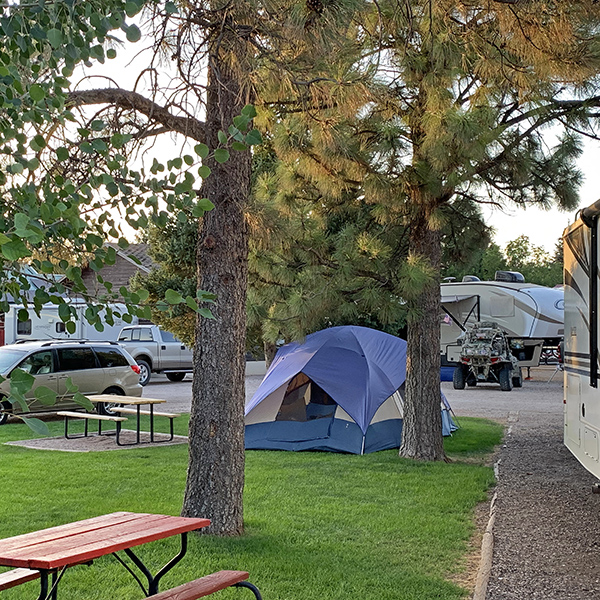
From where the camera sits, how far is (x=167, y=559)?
595 centimetres

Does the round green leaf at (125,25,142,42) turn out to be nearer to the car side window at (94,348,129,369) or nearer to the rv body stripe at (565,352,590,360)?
the rv body stripe at (565,352,590,360)

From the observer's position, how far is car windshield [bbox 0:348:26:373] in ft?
48.4

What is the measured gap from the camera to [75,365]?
52.5ft

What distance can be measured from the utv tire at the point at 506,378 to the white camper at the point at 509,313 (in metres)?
2.36

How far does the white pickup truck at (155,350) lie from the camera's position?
991 inches

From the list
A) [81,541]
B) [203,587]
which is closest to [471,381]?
[203,587]

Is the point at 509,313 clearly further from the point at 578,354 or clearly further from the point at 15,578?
the point at 15,578

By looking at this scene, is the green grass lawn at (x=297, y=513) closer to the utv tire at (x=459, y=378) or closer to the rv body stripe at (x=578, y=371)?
the rv body stripe at (x=578, y=371)

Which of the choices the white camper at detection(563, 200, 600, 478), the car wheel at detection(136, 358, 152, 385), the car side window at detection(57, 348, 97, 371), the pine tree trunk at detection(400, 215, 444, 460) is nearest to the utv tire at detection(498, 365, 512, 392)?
the car wheel at detection(136, 358, 152, 385)

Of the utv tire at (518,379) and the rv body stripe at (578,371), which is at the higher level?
the rv body stripe at (578,371)

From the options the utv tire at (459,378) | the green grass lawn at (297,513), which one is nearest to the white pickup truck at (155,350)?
the utv tire at (459,378)

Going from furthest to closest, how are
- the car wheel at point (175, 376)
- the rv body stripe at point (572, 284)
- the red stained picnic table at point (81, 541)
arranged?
the car wheel at point (175, 376) → the rv body stripe at point (572, 284) → the red stained picnic table at point (81, 541)

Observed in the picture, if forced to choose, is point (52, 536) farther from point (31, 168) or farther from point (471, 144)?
point (471, 144)

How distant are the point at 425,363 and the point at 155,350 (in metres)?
16.1
